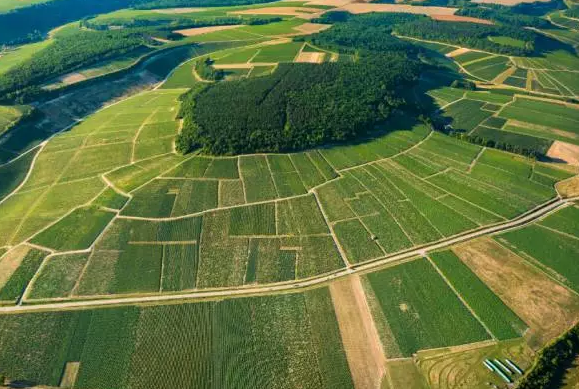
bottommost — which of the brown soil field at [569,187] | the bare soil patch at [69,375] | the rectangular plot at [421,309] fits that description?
the bare soil patch at [69,375]

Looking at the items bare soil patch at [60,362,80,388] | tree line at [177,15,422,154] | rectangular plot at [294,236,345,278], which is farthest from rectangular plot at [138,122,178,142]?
bare soil patch at [60,362,80,388]

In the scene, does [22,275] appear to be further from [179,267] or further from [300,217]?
[300,217]

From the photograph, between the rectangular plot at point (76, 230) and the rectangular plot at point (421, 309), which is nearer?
the rectangular plot at point (421, 309)

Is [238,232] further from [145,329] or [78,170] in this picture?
[78,170]

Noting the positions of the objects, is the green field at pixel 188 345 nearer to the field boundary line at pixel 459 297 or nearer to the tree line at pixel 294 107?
the field boundary line at pixel 459 297

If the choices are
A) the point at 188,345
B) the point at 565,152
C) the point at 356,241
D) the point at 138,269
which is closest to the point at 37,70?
the point at 138,269

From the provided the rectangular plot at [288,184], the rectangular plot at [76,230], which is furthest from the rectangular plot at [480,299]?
the rectangular plot at [76,230]

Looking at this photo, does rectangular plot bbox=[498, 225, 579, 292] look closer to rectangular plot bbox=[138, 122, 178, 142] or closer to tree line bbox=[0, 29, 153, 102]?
rectangular plot bbox=[138, 122, 178, 142]
